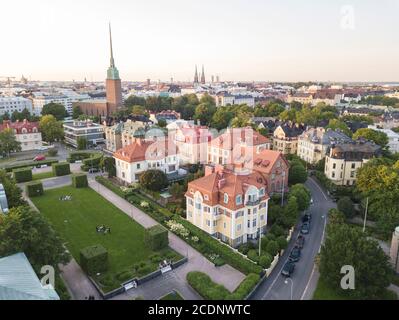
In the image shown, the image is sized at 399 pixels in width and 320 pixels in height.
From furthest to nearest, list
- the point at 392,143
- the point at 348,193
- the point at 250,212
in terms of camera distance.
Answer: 1. the point at 392,143
2. the point at 348,193
3. the point at 250,212

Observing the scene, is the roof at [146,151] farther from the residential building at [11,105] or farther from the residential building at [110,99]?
the residential building at [11,105]

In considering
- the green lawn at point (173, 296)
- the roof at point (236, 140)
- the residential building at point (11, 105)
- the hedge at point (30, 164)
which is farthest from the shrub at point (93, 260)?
the residential building at point (11, 105)

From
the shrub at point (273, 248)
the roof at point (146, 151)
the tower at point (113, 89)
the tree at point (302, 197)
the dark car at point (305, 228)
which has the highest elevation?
the tower at point (113, 89)

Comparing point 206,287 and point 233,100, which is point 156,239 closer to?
point 206,287

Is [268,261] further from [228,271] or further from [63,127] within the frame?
[63,127]

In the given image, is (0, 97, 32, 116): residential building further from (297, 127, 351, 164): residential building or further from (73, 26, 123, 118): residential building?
(297, 127, 351, 164): residential building
